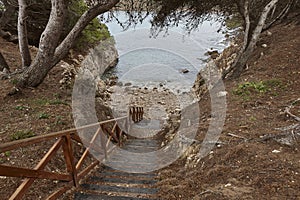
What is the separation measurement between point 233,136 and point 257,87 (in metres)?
2.82

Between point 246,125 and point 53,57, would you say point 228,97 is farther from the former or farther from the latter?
point 53,57

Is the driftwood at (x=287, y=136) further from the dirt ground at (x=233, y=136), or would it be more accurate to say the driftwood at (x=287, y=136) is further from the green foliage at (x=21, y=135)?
the green foliage at (x=21, y=135)

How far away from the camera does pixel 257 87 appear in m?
6.88

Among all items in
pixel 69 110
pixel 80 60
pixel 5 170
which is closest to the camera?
pixel 5 170

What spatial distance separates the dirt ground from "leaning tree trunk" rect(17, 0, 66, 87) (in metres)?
0.31

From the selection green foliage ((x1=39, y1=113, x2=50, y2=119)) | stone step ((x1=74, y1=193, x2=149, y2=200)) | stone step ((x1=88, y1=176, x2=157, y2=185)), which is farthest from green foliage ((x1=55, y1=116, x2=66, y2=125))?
stone step ((x1=74, y1=193, x2=149, y2=200))

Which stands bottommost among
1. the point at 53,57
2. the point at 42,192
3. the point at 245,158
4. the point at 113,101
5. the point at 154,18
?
the point at 113,101

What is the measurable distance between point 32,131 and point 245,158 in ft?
11.8

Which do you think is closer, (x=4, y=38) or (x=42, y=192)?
(x=42, y=192)

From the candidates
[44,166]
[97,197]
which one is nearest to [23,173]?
[44,166]

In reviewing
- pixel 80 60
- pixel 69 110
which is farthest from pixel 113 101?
pixel 69 110

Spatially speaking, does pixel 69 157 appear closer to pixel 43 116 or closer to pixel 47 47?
pixel 43 116

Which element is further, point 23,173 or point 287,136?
point 287,136

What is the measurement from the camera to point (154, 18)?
27.0 ft
